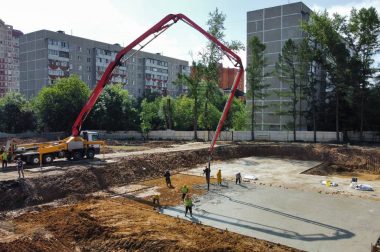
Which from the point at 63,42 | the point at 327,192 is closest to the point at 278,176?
the point at 327,192

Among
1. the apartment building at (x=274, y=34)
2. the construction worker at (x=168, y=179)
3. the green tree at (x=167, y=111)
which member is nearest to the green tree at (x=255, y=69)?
the apartment building at (x=274, y=34)

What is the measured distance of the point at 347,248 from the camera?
1409 centimetres

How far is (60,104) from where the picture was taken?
5959 cm

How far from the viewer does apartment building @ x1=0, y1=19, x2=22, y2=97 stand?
119 metres

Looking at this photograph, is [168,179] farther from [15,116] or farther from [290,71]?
[15,116]

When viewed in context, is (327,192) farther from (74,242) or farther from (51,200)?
(51,200)

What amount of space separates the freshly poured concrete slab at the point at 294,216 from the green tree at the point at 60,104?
43204 millimetres

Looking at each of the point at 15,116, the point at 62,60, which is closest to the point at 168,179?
the point at 15,116

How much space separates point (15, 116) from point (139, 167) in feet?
153

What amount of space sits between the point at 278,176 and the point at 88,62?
233ft

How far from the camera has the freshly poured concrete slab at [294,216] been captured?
594 inches

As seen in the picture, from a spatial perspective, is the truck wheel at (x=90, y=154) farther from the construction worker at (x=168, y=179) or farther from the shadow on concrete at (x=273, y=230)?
the shadow on concrete at (x=273, y=230)

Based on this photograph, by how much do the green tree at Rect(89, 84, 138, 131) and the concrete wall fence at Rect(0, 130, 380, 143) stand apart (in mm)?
1709

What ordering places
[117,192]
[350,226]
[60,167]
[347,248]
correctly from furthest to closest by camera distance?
1. [60,167]
2. [117,192]
3. [350,226]
4. [347,248]
